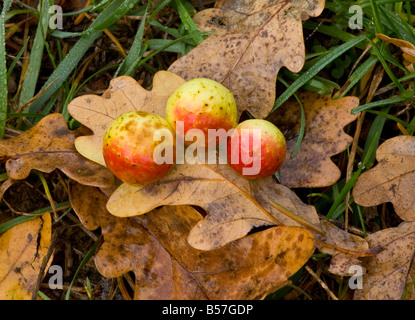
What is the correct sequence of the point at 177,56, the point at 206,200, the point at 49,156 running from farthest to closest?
1. the point at 177,56
2. the point at 49,156
3. the point at 206,200

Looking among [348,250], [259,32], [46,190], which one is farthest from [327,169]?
[46,190]

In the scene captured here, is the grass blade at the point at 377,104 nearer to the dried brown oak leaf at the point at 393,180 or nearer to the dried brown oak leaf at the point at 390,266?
the dried brown oak leaf at the point at 393,180

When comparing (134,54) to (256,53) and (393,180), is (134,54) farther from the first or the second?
(393,180)

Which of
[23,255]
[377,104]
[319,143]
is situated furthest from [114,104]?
[377,104]

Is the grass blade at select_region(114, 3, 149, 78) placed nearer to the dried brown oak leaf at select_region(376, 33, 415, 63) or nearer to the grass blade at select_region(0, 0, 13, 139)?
the grass blade at select_region(0, 0, 13, 139)

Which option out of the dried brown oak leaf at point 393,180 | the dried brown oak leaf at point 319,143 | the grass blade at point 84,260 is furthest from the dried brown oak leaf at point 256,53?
the grass blade at point 84,260
